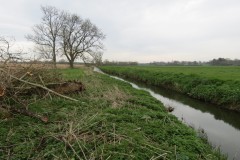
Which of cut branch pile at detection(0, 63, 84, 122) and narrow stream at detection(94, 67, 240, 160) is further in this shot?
narrow stream at detection(94, 67, 240, 160)

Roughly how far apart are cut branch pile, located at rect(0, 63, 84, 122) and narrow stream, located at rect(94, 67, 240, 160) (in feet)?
15.0

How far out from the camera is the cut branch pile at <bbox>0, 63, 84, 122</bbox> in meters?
6.95

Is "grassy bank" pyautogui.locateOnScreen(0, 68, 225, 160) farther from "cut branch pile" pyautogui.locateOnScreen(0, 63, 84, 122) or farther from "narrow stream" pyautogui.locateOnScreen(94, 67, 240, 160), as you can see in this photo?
"narrow stream" pyautogui.locateOnScreen(94, 67, 240, 160)

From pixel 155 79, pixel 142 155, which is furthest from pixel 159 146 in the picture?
pixel 155 79

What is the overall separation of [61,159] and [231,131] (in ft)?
22.4

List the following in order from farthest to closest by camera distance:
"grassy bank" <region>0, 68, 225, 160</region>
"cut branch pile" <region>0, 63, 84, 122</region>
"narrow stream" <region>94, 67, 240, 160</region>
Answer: "narrow stream" <region>94, 67, 240, 160</region> → "cut branch pile" <region>0, 63, 84, 122</region> → "grassy bank" <region>0, 68, 225, 160</region>

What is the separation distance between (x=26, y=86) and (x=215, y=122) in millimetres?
7273

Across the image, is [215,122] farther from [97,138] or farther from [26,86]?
[26,86]

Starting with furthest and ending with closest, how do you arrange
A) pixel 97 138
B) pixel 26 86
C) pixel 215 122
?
pixel 215 122, pixel 26 86, pixel 97 138

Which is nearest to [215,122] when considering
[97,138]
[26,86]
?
[97,138]

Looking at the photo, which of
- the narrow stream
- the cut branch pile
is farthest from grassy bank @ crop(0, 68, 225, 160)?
the narrow stream

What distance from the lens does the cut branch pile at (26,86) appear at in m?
6.95

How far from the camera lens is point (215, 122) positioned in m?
10.3

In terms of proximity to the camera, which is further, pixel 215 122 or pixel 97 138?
pixel 215 122
